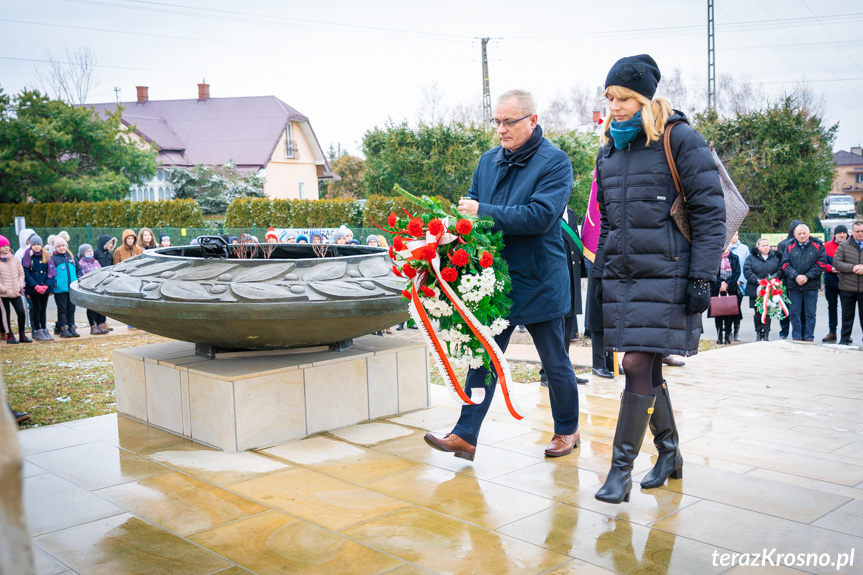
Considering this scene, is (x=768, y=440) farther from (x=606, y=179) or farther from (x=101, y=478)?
(x=101, y=478)

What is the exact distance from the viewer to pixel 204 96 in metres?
41.8

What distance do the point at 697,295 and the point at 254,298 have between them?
2.26m

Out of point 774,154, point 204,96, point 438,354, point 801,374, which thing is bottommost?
point 801,374

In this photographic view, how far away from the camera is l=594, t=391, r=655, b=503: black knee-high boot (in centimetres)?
328

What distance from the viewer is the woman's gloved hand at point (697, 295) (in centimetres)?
313

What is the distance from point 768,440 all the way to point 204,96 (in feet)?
137

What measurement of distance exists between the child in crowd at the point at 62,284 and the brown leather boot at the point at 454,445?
8925 mm

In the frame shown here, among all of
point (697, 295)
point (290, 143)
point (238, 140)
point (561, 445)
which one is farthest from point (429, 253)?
point (290, 143)

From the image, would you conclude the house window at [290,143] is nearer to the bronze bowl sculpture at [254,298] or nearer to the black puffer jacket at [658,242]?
the bronze bowl sculpture at [254,298]

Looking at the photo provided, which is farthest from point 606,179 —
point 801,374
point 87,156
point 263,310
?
point 87,156

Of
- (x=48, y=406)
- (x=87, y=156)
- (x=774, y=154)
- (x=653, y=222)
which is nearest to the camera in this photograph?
(x=653, y=222)

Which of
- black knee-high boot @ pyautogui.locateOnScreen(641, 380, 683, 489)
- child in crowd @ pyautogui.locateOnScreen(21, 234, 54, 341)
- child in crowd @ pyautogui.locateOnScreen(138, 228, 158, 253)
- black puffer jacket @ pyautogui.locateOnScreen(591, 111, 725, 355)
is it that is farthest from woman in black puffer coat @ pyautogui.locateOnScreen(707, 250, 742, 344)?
child in crowd @ pyautogui.locateOnScreen(21, 234, 54, 341)

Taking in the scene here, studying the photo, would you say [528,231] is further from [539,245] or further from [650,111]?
[650,111]

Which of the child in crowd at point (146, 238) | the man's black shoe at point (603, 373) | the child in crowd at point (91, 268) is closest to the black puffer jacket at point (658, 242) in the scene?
the man's black shoe at point (603, 373)
